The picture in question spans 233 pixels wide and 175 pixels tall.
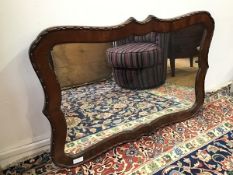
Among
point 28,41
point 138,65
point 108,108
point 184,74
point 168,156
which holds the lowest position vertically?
point 168,156

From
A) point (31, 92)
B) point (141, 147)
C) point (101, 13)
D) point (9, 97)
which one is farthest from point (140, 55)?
point (9, 97)

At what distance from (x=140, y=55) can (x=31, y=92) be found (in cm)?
62

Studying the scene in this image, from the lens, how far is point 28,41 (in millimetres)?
1139

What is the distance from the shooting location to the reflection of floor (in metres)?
1.31

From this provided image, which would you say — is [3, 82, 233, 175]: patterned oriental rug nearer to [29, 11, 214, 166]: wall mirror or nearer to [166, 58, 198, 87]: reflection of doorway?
[29, 11, 214, 166]: wall mirror

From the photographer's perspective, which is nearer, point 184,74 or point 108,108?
point 108,108

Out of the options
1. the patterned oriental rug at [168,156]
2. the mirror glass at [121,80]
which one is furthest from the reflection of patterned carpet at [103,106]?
the patterned oriental rug at [168,156]

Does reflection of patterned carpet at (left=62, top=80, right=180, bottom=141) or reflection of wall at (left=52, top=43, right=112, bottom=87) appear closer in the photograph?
reflection of wall at (left=52, top=43, right=112, bottom=87)

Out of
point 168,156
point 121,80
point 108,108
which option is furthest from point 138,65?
point 168,156

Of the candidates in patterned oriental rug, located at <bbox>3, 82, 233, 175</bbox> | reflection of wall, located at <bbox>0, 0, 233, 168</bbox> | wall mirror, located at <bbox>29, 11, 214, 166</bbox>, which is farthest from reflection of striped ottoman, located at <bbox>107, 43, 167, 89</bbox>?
patterned oriental rug, located at <bbox>3, 82, 233, 175</bbox>

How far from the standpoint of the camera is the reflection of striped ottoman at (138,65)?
134 centimetres

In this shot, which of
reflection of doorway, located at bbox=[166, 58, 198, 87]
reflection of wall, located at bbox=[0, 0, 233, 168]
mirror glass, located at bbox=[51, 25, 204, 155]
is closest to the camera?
reflection of wall, located at bbox=[0, 0, 233, 168]

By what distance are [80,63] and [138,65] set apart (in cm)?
35

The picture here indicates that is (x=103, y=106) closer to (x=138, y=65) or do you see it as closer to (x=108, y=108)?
(x=108, y=108)
